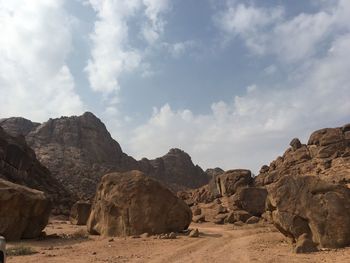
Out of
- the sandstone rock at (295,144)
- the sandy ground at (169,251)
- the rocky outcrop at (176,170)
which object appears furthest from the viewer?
the rocky outcrop at (176,170)

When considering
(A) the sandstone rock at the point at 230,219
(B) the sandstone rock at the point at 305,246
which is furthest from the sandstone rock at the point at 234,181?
(B) the sandstone rock at the point at 305,246

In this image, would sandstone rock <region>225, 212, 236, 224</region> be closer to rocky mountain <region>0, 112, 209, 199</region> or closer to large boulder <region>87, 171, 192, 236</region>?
large boulder <region>87, 171, 192, 236</region>

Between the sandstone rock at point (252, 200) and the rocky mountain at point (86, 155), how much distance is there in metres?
46.1

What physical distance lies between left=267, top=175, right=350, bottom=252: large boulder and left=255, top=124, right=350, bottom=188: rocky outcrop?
28.8 metres

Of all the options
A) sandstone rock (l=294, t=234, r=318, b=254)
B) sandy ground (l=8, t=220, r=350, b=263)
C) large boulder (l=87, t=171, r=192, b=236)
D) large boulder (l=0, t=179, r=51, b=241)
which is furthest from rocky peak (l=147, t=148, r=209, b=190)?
sandstone rock (l=294, t=234, r=318, b=254)

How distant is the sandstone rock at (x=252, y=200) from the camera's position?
127ft

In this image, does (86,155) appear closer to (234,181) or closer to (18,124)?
(18,124)

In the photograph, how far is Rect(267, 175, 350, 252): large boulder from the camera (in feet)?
45.7

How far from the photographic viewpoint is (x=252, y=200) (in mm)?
39469

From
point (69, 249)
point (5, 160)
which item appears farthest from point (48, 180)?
point (69, 249)

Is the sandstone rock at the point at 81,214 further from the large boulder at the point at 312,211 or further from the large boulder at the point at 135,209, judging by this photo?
the large boulder at the point at 312,211

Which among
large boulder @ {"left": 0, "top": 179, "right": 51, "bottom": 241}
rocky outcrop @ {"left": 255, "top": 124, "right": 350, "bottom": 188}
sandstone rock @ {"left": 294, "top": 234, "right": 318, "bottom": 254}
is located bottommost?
sandstone rock @ {"left": 294, "top": 234, "right": 318, "bottom": 254}

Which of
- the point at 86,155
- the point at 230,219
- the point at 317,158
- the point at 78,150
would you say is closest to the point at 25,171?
the point at 230,219

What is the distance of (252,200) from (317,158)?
527 inches
